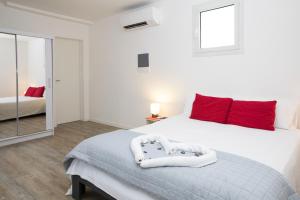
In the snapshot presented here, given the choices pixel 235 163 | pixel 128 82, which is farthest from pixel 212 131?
pixel 128 82

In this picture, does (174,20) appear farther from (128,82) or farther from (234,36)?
(128,82)

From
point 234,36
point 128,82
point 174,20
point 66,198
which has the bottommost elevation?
point 66,198

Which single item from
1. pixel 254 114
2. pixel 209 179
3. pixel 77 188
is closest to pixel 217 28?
pixel 254 114

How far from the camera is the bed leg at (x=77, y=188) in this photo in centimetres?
196

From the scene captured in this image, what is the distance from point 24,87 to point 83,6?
185 centimetres

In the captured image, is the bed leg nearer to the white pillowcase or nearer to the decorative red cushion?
the white pillowcase

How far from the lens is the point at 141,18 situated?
3793mm

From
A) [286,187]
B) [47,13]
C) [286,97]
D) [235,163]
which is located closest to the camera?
[286,187]

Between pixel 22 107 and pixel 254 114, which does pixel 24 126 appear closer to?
pixel 22 107

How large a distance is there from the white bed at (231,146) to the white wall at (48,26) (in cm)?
335

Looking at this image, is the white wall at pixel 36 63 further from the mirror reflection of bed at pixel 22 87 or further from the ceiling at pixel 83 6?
the ceiling at pixel 83 6

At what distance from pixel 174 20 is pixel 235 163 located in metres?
2.81

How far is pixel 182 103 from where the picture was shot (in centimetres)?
359

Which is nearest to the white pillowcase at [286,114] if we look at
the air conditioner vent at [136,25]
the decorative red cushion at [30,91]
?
the air conditioner vent at [136,25]
